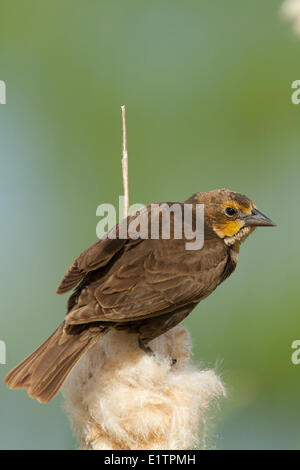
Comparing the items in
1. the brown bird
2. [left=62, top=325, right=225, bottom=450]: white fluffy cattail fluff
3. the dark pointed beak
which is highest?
the dark pointed beak

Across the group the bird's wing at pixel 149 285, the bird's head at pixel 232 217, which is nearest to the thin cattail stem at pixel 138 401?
the bird's wing at pixel 149 285

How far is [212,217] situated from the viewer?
353 centimetres

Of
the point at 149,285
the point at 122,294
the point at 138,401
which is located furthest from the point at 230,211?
the point at 138,401

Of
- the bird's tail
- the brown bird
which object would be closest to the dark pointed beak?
the brown bird

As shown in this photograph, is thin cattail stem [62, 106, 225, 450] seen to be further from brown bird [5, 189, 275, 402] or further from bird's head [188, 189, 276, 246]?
bird's head [188, 189, 276, 246]

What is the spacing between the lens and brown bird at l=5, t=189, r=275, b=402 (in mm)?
2850

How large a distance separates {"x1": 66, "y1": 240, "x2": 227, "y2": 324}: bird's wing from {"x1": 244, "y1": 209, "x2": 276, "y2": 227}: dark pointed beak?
0.31 m

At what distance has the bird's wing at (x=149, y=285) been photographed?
2.90 m

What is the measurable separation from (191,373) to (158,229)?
67 cm

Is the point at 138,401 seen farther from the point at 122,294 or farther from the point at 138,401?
the point at 122,294

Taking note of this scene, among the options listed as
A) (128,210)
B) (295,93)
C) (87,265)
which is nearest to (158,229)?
(128,210)

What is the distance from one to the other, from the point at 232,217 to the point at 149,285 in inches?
27.0

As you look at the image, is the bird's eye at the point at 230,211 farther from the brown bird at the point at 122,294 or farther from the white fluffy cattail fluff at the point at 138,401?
the white fluffy cattail fluff at the point at 138,401

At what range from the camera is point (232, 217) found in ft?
11.5
